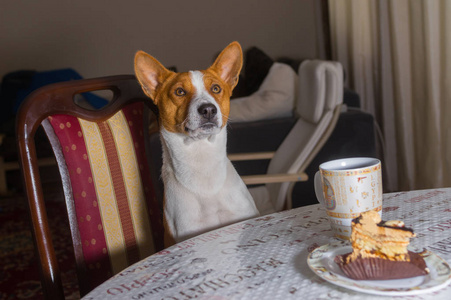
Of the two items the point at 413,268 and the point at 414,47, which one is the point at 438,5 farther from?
the point at 413,268

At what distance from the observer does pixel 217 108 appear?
1167 mm

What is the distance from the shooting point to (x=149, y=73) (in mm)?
1228

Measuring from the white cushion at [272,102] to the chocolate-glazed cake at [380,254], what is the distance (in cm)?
219

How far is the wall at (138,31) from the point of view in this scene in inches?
212

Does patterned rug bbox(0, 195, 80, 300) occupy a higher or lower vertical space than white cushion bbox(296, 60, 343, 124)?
lower

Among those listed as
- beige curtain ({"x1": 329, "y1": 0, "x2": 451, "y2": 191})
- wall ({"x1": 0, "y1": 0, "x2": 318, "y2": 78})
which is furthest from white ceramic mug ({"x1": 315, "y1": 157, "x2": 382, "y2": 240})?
wall ({"x1": 0, "y1": 0, "x2": 318, "y2": 78})

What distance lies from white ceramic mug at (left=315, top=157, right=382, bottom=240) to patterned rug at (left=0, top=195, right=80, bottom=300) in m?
1.80

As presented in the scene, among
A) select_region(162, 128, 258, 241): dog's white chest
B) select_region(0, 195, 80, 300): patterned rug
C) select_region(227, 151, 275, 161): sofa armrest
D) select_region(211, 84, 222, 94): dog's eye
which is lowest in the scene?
select_region(0, 195, 80, 300): patterned rug

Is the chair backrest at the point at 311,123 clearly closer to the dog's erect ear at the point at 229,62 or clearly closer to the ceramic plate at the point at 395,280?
the dog's erect ear at the point at 229,62

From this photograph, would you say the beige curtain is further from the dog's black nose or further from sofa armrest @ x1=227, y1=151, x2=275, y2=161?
the dog's black nose

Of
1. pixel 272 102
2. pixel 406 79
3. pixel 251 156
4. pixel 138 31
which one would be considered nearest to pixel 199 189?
pixel 251 156

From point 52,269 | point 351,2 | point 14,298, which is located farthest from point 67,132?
point 351,2

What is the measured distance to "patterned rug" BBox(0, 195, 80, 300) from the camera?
7.88 feet

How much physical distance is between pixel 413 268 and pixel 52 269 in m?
0.68
